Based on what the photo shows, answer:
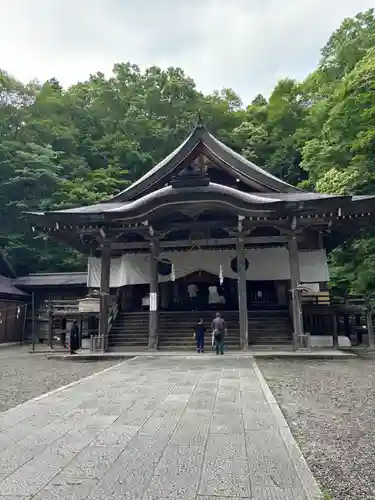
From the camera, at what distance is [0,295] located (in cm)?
1927

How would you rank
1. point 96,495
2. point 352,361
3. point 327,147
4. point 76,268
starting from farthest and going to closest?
point 76,268 < point 327,147 < point 352,361 < point 96,495

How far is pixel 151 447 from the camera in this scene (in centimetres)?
342

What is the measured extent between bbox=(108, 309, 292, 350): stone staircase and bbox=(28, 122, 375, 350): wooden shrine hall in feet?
0.17

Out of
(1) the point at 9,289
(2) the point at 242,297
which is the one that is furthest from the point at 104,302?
(1) the point at 9,289

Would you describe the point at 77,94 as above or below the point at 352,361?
above

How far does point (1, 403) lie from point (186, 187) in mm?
8701

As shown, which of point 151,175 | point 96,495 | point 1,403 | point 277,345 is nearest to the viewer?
point 96,495

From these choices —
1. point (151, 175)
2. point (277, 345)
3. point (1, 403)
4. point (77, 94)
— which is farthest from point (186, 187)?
point (77, 94)

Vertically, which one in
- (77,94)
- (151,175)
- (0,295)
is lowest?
(0,295)

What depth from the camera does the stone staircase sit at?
12797 mm

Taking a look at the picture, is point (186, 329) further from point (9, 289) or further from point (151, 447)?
point (9, 289)

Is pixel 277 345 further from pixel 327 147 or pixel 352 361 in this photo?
pixel 327 147

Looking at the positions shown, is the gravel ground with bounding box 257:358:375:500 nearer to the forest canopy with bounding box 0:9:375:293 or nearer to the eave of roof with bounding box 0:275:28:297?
the forest canopy with bounding box 0:9:375:293

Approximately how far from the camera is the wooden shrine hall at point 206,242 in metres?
11.9
